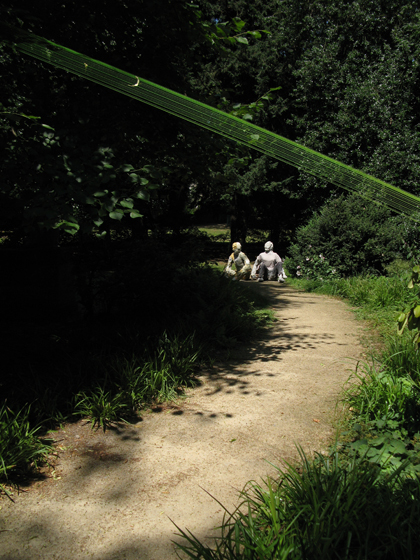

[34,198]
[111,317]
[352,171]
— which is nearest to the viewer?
[352,171]

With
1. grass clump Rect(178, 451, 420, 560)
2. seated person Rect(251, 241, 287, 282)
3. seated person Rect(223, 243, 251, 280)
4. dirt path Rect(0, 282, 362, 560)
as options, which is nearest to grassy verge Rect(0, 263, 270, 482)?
dirt path Rect(0, 282, 362, 560)

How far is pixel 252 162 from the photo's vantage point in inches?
749

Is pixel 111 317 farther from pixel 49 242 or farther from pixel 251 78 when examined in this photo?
pixel 251 78

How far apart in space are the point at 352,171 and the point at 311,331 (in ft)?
15.7

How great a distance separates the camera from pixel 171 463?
11.2 ft

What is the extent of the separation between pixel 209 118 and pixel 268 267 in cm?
957

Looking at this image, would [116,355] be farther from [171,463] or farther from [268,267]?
[268,267]

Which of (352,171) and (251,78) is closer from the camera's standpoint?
(352,171)

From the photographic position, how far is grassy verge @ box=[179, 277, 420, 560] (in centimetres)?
223

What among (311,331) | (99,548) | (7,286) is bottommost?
(99,548)

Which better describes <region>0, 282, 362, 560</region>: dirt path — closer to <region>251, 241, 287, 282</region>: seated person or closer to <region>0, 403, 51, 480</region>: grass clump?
<region>0, 403, 51, 480</region>: grass clump

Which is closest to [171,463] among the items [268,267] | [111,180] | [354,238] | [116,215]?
[116,215]

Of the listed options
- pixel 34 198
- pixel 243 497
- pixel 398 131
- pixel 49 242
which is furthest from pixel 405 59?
pixel 243 497

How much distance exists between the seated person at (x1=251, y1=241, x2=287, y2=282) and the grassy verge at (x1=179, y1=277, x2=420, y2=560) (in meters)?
9.48
